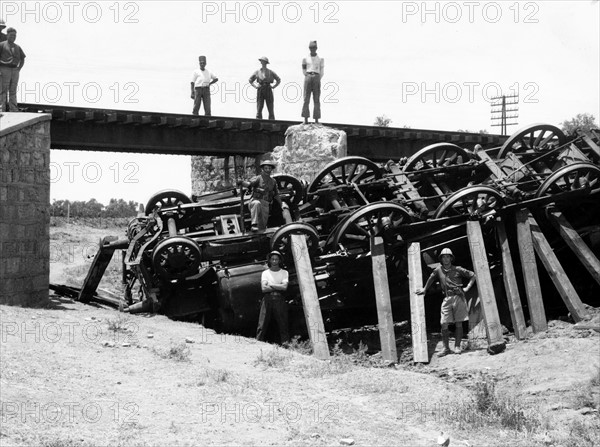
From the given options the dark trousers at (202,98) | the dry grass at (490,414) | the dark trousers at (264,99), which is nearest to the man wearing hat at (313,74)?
the dark trousers at (264,99)

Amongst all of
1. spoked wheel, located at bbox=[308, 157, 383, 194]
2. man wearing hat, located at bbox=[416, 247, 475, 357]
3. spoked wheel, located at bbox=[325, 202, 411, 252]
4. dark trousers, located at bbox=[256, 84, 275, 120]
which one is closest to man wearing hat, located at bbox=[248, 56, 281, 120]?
dark trousers, located at bbox=[256, 84, 275, 120]

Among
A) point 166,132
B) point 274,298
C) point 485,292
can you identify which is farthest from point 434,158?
point 166,132

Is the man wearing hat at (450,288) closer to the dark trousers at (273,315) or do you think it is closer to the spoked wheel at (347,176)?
the dark trousers at (273,315)

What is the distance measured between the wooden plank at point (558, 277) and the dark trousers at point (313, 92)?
7.59m

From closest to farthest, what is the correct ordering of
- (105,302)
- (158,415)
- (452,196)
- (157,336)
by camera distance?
(158,415), (157,336), (452,196), (105,302)

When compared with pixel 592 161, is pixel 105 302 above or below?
below

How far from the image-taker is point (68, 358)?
1208cm

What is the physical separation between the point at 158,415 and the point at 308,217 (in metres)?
7.93

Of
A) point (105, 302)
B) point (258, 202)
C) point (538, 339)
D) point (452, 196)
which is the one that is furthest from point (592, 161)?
point (105, 302)

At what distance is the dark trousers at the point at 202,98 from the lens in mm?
23594

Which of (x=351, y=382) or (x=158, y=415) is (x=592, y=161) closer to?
(x=351, y=382)

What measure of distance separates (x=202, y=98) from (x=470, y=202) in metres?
9.25

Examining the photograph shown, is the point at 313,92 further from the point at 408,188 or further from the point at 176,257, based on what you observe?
the point at 176,257

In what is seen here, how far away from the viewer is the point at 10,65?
59.6 feet
